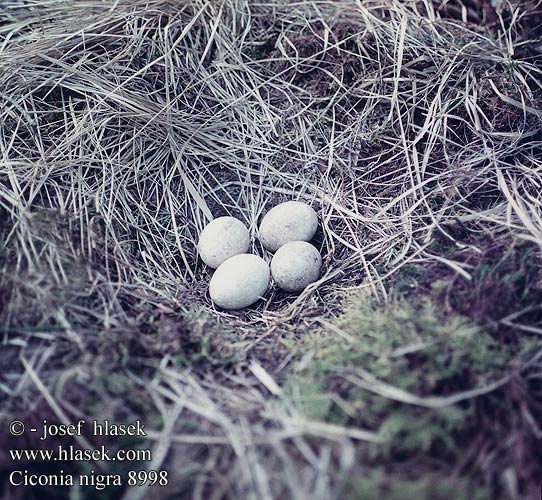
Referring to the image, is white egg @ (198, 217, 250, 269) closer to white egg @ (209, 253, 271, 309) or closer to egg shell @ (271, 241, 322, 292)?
white egg @ (209, 253, 271, 309)

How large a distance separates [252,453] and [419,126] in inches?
67.2

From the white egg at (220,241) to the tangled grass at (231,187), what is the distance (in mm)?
121

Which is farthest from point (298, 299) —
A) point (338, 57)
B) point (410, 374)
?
point (338, 57)

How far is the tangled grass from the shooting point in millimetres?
1569

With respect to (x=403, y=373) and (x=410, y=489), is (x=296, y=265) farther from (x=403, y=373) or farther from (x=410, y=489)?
(x=410, y=489)

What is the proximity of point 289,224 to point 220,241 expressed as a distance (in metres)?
0.31

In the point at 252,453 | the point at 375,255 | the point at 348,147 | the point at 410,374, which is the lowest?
the point at 252,453

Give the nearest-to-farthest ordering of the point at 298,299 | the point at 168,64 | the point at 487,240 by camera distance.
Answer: the point at 487,240, the point at 298,299, the point at 168,64

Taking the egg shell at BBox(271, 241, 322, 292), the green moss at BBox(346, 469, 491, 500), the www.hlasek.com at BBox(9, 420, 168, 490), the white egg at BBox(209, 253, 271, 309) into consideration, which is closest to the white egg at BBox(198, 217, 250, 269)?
the white egg at BBox(209, 253, 271, 309)

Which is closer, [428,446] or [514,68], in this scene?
[428,446]

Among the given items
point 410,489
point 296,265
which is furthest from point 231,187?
point 410,489

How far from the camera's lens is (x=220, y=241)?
7.45ft

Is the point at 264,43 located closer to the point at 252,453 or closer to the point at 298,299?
the point at 298,299

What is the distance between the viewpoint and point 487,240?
6.55 ft
